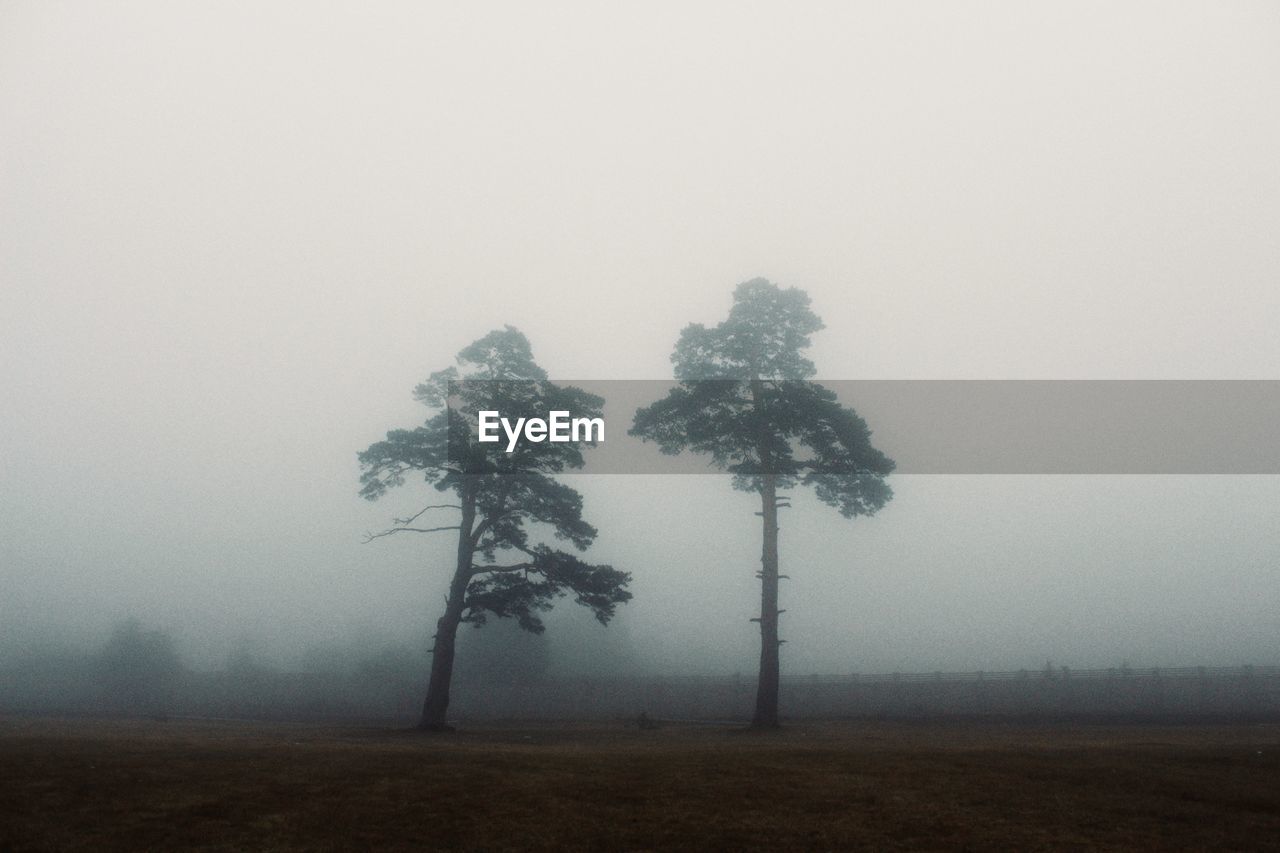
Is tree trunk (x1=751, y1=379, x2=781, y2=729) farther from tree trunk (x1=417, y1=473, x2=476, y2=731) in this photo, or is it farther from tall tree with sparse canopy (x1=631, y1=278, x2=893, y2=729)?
tree trunk (x1=417, y1=473, x2=476, y2=731)

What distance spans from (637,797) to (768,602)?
51.3 feet

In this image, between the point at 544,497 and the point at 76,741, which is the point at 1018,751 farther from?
the point at 76,741

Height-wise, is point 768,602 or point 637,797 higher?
point 768,602

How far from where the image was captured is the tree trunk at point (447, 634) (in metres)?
27.0

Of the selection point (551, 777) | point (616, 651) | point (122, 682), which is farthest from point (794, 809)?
point (122, 682)

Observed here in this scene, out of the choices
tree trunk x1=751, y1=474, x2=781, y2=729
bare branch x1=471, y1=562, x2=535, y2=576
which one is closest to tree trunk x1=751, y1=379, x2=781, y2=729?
tree trunk x1=751, y1=474, x2=781, y2=729

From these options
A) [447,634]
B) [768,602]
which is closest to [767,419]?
[768,602]

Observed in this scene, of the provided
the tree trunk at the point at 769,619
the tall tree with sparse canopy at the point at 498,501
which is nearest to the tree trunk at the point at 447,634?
the tall tree with sparse canopy at the point at 498,501

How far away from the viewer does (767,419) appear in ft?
93.9

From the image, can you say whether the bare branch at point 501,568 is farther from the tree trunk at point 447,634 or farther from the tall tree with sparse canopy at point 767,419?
the tall tree with sparse canopy at point 767,419

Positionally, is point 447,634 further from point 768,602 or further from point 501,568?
point 768,602

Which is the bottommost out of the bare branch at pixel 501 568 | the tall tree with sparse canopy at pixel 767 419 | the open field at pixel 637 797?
the open field at pixel 637 797

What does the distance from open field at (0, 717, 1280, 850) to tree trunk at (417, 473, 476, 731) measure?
968 cm

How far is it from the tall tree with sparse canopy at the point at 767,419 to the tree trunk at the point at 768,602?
35mm
